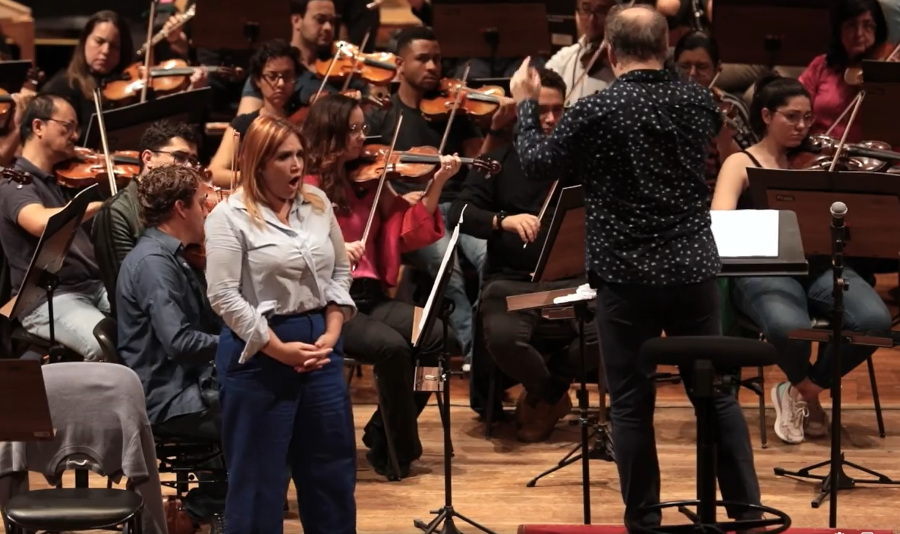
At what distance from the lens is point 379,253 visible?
5008 millimetres

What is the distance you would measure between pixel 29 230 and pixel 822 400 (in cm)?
320

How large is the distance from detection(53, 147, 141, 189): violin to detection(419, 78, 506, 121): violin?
1327 mm

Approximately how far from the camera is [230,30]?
6.57m

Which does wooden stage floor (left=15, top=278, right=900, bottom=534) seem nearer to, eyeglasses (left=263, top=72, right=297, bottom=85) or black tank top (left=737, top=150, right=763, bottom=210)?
black tank top (left=737, top=150, right=763, bottom=210)

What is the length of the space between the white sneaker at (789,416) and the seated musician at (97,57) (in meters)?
3.38

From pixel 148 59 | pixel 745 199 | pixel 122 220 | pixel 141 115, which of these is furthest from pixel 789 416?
pixel 148 59

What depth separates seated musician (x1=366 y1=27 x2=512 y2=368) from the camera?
550 centimetres

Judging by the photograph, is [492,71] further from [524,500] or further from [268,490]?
[268,490]

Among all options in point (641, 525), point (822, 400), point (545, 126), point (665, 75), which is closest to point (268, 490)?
point (641, 525)

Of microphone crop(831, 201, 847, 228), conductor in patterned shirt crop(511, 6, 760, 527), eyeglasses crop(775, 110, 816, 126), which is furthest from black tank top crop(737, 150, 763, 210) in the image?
conductor in patterned shirt crop(511, 6, 760, 527)

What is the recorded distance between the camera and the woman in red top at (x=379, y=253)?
4.76 m

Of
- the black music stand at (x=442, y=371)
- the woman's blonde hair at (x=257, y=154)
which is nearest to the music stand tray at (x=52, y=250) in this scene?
the woman's blonde hair at (x=257, y=154)

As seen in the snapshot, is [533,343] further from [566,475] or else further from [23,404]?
[23,404]

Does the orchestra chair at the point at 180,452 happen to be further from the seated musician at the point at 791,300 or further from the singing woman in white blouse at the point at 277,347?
the seated musician at the point at 791,300
